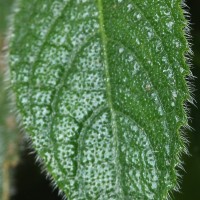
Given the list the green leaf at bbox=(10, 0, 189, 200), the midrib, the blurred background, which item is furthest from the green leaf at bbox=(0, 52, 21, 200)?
the midrib

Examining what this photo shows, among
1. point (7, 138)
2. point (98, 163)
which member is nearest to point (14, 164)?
point (7, 138)

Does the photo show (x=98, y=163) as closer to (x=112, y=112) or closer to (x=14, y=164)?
(x=112, y=112)

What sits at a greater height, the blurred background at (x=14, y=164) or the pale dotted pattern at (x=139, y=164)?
the pale dotted pattern at (x=139, y=164)

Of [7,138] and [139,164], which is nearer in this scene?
[139,164]

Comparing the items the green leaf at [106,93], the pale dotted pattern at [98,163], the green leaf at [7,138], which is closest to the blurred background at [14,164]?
the green leaf at [7,138]

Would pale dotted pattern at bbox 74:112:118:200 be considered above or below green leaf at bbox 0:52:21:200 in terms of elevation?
above

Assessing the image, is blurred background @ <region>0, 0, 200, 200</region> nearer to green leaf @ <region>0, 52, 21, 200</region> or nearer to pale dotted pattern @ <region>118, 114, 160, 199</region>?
green leaf @ <region>0, 52, 21, 200</region>

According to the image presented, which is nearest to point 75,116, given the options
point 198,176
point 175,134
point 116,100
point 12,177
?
point 116,100

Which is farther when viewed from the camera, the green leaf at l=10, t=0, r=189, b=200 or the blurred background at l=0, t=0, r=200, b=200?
the blurred background at l=0, t=0, r=200, b=200

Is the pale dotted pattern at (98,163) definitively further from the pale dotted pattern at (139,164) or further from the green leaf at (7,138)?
the green leaf at (7,138)
